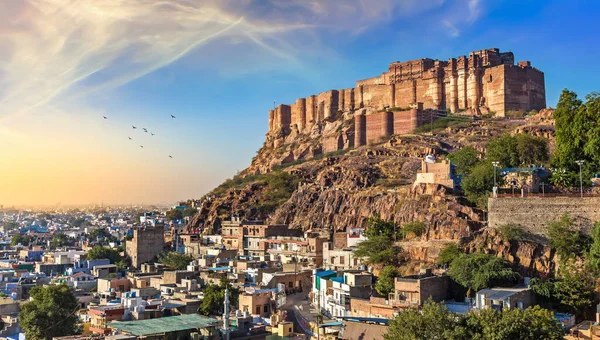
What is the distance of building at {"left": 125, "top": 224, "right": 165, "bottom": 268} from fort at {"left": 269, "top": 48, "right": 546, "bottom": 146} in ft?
75.5

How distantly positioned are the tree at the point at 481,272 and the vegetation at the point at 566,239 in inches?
84.4

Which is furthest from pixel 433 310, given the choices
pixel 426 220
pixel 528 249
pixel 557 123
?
pixel 557 123

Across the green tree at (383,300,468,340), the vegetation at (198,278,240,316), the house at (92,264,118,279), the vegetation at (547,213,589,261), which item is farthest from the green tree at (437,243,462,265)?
the house at (92,264,118,279)

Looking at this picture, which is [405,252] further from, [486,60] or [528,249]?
[486,60]

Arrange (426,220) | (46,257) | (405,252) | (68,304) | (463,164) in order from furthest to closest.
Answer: (46,257)
(463,164)
(426,220)
(405,252)
(68,304)

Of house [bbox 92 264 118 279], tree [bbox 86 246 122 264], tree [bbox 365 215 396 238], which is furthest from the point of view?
tree [bbox 86 246 122 264]

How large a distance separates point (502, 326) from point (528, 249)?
10799 millimetres

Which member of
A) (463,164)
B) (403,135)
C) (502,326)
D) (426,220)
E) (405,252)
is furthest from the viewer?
(403,135)

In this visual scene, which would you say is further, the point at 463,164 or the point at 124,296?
the point at 463,164

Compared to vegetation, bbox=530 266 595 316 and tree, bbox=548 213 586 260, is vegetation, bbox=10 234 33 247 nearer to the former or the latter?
tree, bbox=548 213 586 260

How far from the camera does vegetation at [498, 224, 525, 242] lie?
26500 millimetres

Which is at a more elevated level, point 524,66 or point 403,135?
point 524,66

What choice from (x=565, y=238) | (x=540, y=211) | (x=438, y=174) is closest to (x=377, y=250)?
(x=540, y=211)

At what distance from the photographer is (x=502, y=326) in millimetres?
16016
